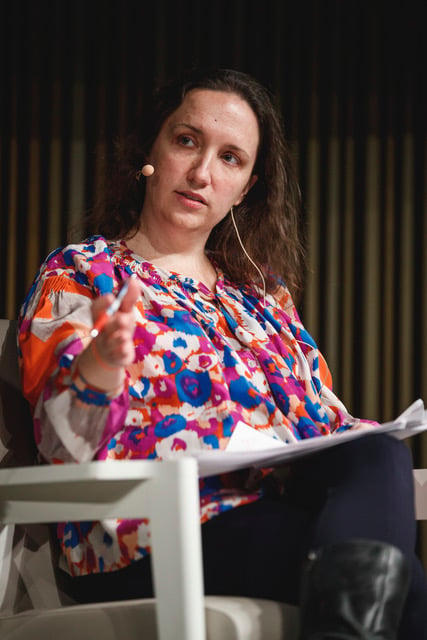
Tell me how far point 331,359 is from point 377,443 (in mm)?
1223

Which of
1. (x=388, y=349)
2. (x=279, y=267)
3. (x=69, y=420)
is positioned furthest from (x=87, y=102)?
(x=69, y=420)

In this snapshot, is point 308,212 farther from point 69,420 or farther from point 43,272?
point 69,420

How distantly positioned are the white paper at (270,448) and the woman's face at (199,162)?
0.46 metres

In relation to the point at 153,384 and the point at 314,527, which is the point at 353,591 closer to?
the point at 314,527

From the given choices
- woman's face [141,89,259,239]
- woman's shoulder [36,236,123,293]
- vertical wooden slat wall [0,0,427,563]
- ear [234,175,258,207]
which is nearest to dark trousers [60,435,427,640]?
woman's shoulder [36,236,123,293]

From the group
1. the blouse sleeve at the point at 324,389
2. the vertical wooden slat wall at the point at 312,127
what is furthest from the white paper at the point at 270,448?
the vertical wooden slat wall at the point at 312,127

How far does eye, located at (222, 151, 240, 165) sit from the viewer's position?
147 centimetres

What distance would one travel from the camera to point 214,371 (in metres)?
1.18

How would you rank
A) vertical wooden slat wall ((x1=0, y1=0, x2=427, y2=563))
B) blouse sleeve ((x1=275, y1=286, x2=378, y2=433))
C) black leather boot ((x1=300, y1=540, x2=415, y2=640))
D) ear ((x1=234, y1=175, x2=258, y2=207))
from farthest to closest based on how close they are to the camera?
vertical wooden slat wall ((x1=0, y1=0, x2=427, y2=563)) < ear ((x1=234, y1=175, x2=258, y2=207)) < blouse sleeve ((x1=275, y1=286, x2=378, y2=433)) < black leather boot ((x1=300, y1=540, x2=415, y2=640))

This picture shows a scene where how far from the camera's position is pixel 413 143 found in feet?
7.29

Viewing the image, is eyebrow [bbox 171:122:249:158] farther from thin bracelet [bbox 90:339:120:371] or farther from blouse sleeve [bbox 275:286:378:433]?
thin bracelet [bbox 90:339:120:371]

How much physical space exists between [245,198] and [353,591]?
100 cm

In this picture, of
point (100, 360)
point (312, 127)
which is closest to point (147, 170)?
point (100, 360)

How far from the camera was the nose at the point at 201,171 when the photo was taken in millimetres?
1400
